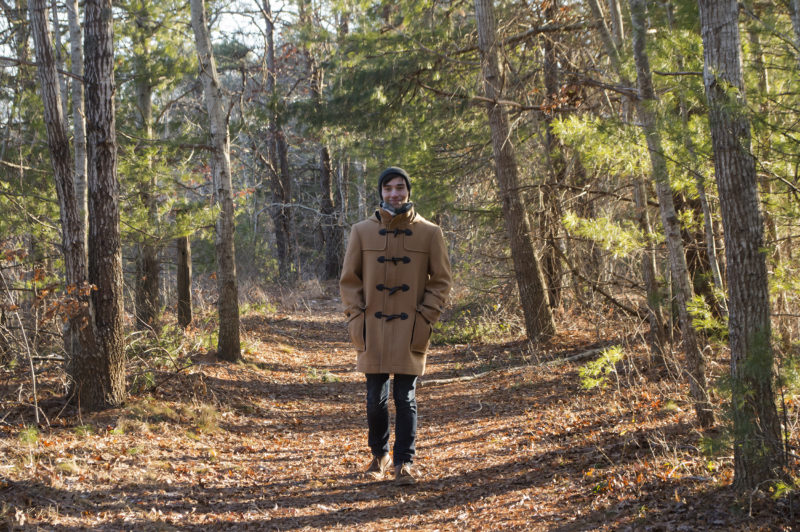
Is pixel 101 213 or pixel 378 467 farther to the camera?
pixel 101 213

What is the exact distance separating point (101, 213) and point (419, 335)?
332 centimetres

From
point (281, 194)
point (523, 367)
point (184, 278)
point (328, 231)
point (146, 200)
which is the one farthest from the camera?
point (328, 231)

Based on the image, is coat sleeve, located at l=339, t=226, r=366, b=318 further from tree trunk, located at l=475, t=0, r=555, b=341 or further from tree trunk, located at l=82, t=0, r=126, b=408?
tree trunk, located at l=475, t=0, r=555, b=341

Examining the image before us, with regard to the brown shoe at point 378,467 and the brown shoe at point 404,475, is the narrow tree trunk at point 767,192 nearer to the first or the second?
the brown shoe at point 404,475

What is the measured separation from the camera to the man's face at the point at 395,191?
4938 mm

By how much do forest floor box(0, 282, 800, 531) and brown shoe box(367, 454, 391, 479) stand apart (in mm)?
90

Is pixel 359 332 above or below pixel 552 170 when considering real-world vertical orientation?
below

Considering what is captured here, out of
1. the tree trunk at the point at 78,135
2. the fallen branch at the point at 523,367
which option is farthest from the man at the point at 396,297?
the fallen branch at the point at 523,367

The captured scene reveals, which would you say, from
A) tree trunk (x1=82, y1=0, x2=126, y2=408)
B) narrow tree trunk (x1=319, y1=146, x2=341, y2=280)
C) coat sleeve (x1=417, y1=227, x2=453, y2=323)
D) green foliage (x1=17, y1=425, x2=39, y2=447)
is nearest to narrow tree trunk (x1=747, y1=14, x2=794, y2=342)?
coat sleeve (x1=417, y1=227, x2=453, y2=323)


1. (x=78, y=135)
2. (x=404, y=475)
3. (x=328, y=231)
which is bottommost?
(x=404, y=475)

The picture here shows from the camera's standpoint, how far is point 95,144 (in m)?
6.14

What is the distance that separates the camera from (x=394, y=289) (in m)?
4.86

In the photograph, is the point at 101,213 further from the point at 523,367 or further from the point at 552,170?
the point at 552,170

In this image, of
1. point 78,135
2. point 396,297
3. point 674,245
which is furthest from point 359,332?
point 78,135
